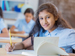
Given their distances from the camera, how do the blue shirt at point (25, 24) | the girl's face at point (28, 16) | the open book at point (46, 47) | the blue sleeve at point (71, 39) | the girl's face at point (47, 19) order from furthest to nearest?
the blue shirt at point (25, 24) → the girl's face at point (28, 16) → the girl's face at point (47, 19) → the blue sleeve at point (71, 39) → the open book at point (46, 47)

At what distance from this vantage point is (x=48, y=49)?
0.85 metres

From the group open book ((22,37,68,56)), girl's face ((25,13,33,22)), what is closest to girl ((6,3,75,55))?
open book ((22,37,68,56))

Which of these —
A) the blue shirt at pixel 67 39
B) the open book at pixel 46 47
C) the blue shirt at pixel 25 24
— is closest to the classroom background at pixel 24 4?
the blue shirt at pixel 25 24

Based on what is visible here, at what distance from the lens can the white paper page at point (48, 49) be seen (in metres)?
0.81

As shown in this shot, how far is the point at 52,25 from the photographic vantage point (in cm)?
135

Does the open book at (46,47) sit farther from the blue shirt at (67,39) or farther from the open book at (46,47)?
the blue shirt at (67,39)

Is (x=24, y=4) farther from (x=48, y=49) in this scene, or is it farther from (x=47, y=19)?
(x=48, y=49)

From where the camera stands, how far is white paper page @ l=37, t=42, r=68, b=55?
0.81 metres

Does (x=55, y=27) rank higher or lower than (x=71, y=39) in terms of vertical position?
higher

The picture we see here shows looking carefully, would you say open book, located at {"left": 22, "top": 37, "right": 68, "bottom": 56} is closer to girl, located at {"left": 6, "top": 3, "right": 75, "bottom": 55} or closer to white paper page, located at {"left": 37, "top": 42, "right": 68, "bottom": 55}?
white paper page, located at {"left": 37, "top": 42, "right": 68, "bottom": 55}

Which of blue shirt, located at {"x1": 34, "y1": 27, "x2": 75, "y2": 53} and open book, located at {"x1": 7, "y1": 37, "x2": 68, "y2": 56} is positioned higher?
blue shirt, located at {"x1": 34, "y1": 27, "x2": 75, "y2": 53}

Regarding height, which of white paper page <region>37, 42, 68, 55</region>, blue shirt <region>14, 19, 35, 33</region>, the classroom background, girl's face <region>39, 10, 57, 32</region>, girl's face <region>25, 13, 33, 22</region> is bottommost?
white paper page <region>37, 42, 68, 55</region>

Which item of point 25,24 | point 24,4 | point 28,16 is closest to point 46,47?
point 28,16

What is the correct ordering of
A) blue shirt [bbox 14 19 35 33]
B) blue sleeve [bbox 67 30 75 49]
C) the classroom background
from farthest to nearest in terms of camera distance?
1. the classroom background
2. blue shirt [bbox 14 19 35 33]
3. blue sleeve [bbox 67 30 75 49]
